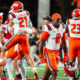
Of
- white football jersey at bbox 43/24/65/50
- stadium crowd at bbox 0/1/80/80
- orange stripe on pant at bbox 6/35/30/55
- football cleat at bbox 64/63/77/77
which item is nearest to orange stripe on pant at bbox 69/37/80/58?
stadium crowd at bbox 0/1/80/80

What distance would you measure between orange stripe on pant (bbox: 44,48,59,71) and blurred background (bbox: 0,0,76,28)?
63.7ft

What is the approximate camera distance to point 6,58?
470 inches

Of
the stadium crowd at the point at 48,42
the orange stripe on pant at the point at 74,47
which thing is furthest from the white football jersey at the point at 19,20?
the orange stripe on pant at the point at 74,47

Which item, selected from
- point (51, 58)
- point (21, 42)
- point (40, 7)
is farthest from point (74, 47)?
point (40, 7)

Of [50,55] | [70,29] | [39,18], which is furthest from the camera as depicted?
[39,18]

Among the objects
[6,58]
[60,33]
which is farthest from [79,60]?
[6,58]

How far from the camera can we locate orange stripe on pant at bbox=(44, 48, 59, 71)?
10.3 metres

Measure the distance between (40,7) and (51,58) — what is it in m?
20.8

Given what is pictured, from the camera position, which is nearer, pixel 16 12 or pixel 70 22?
pixel 70 22

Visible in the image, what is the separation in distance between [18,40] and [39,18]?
1860 centimetres

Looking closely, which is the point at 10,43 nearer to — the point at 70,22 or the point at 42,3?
the point at 70,22

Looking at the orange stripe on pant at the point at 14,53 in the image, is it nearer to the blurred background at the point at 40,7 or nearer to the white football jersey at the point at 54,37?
the white football jersey at the point at 54,37

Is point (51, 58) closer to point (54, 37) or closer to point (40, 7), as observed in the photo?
point (54, 37)

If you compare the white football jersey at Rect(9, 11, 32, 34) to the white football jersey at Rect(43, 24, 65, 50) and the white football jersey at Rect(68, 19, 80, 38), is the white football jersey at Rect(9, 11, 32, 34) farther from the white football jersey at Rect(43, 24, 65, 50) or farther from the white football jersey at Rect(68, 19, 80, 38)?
the white football jersey at Rect(43, 24, 65, 50)
